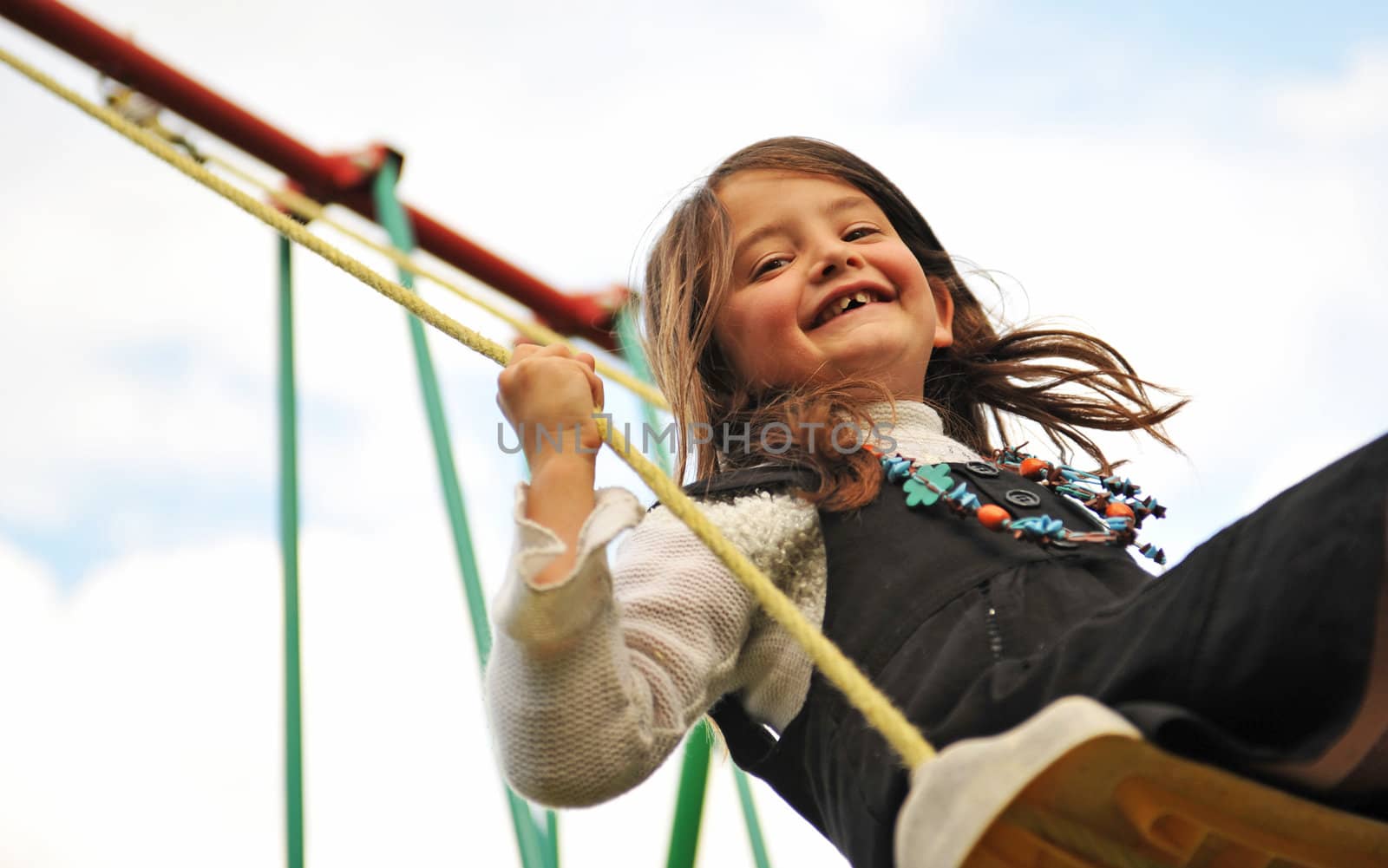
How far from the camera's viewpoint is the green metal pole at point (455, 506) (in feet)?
3.91

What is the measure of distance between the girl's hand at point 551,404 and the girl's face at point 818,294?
1.02ft

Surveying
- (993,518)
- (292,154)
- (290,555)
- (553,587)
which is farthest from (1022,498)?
(292,154)

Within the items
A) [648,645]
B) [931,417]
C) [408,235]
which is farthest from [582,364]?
[408,235]

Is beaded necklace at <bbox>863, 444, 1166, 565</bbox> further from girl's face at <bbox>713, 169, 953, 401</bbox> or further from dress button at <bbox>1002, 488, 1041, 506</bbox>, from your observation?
girl's face at <bbox>713, 169, 953, 401</bbox>

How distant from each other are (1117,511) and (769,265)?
360 mm

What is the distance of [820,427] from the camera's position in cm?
103

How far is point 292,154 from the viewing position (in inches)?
69.0

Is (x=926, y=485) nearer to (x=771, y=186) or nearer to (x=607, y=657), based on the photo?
(x=607, y=657)

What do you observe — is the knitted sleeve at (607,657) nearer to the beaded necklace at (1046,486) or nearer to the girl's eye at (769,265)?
the beaded necklace at (1046,486)

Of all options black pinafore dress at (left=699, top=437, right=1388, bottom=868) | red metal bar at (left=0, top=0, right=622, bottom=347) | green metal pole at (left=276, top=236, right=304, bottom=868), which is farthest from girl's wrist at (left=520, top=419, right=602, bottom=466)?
red metal bar at (left=0, top=0, right=622, bottom=347)

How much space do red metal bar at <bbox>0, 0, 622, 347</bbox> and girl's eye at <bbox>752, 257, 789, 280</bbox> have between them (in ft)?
2.33

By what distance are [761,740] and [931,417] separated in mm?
351

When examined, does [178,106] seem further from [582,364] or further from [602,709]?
[602,709]

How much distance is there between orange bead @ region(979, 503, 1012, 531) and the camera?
0.92 meters
